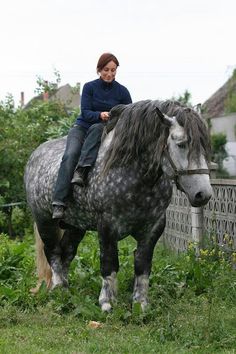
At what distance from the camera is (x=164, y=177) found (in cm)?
611

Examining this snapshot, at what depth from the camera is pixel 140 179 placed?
6027 mm

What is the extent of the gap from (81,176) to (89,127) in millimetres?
591

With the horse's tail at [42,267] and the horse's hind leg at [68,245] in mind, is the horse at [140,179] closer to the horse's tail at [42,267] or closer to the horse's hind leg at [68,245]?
the horse's hind leg at [68,245]

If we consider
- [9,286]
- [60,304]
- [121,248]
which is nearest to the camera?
[60,304]

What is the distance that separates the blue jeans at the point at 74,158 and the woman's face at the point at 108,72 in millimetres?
439

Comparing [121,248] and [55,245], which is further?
[121,248]

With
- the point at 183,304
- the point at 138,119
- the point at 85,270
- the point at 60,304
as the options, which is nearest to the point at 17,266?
the point at 85,270

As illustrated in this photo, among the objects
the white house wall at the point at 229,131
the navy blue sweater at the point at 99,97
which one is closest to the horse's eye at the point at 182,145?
the navy blue sweater at the point at 99,97

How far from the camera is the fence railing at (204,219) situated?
8.21m

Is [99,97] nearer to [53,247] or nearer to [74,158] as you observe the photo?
[74,158]

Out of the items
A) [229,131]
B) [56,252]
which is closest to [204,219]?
[56,252]

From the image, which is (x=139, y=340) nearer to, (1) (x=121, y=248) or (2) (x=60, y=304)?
(2) (x=60, y=304)

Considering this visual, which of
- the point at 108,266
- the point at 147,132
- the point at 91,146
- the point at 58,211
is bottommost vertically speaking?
the point at 108,266

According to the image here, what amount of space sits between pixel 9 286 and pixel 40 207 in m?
0.85
